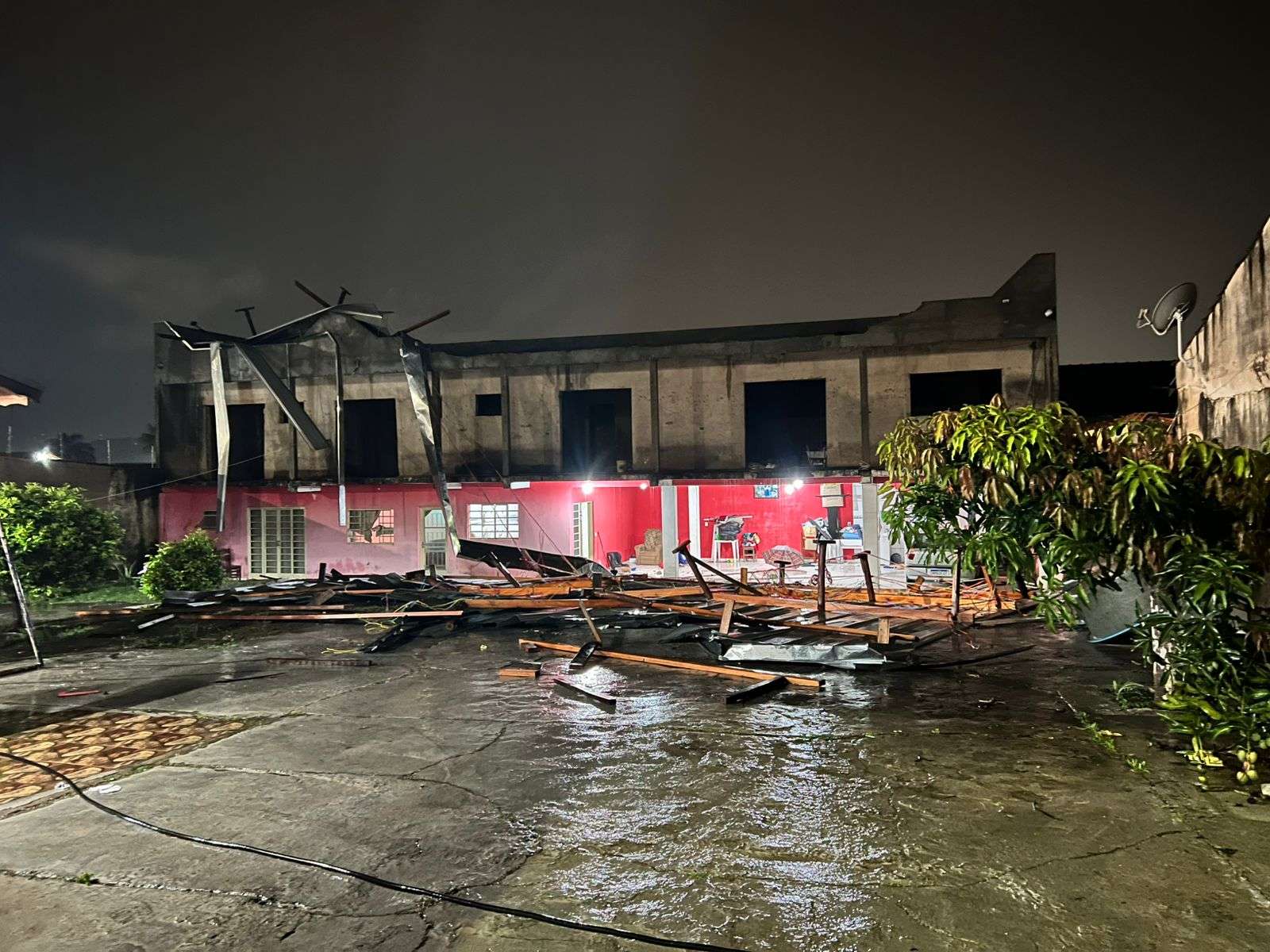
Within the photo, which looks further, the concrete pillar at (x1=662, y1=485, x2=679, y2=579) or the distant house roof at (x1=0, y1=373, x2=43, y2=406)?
the concrete pillar at (x1=662, y1=485, x2=679, y2=579)

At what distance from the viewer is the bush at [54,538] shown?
46.3ft

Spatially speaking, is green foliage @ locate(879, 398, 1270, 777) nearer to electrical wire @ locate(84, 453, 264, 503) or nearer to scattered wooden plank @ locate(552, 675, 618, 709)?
scattered wooden plank @ locate(552, 675, 618, 709)

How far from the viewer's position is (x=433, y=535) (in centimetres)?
1966

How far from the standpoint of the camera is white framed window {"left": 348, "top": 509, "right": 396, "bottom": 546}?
19859 mm

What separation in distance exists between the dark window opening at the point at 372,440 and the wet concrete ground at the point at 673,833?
16357 millimetres

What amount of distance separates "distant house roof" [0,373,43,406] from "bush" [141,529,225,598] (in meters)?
5.77

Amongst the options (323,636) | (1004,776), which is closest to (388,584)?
(323,636)

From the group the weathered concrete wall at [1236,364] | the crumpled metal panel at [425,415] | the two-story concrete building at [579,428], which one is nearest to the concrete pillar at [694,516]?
the two-story concrete building at [579,428]

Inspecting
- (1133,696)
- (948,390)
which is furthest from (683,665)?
(948,390)

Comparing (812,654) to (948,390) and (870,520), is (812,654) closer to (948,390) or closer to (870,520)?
(870,520)

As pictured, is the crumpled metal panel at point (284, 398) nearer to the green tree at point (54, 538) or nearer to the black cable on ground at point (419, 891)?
the green tree at point (54, 538)

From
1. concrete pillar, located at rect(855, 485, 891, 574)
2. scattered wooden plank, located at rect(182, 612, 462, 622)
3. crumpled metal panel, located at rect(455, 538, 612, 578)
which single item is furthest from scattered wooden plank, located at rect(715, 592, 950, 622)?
concrete pillar, located at rect(855, 485, 891, 574)

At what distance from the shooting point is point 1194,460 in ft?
16.3

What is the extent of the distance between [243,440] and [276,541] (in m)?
4.48
